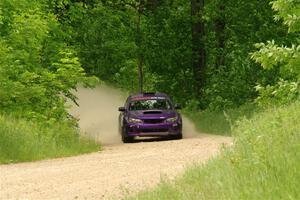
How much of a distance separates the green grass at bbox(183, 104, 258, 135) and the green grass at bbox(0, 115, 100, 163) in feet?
24.1

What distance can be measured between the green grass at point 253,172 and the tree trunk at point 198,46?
83.0 feet

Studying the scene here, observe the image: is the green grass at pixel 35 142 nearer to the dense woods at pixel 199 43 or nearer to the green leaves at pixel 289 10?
Answer: the green leaves at pixel 289 10

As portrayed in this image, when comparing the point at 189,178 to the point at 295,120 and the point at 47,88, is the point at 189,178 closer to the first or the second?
the point at 295,120

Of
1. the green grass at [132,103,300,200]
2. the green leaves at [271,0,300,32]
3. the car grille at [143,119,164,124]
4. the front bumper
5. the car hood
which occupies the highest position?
the green leaves at [271,0,300,32]

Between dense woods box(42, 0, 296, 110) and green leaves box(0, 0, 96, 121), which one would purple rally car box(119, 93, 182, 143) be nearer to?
green leaves box(0, 0, 96, 121)

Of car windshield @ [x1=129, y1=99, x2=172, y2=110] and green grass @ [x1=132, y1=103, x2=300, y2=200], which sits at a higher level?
car windshield @ [x1=129, y1=99, x2=172, y2=110]

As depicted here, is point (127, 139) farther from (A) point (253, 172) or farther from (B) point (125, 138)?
(A) point (253, 172)

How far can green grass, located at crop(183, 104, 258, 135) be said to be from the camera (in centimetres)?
2916

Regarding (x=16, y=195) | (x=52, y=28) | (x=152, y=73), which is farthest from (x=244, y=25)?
(x=16, y=195)

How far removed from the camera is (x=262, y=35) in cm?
3319

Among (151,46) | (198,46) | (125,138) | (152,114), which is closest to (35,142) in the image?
(125,138)

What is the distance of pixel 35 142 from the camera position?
64.4ft

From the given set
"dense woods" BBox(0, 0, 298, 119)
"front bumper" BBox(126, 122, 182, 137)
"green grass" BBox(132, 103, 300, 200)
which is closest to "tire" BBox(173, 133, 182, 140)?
"front bumper" BBox(126, 122, 182, 137)

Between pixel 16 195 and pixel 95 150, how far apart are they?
365 inches
